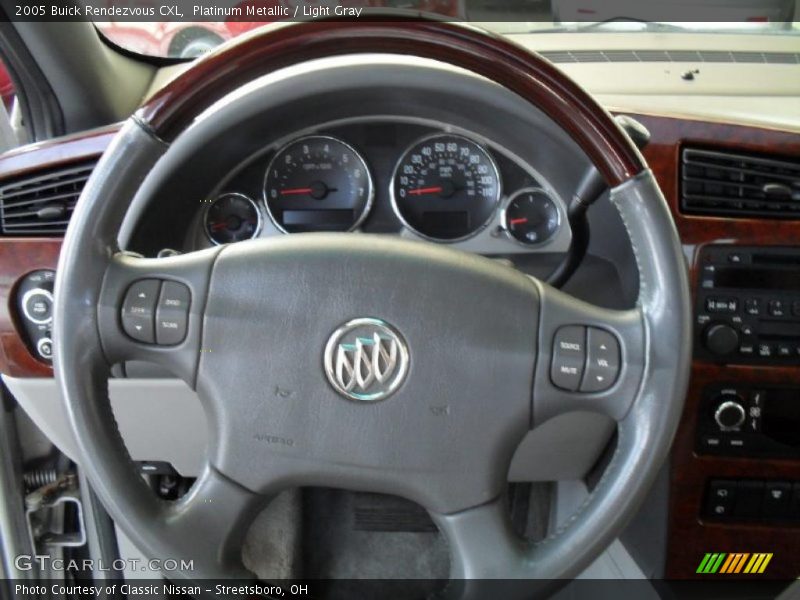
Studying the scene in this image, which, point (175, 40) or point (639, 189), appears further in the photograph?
point (175, 40)

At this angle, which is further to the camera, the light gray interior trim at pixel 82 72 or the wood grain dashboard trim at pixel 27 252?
the light gray interior trim at pixel 82 72

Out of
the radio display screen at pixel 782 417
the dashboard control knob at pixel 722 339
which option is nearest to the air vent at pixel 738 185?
the dashboard control knob at pixel 722 339

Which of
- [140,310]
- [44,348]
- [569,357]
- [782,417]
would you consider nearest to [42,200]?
[44,348]

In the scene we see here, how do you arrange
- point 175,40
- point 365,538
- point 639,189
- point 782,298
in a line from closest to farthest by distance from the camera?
point 639,189
point 782,298
point 365,538
point 175,40

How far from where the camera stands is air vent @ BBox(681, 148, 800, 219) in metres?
1.21

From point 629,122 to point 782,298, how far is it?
37 cm

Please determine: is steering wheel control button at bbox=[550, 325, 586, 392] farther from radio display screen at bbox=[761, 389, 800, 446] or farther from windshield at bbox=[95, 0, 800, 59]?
windshield at bbox=[95, 0, 800, 59]

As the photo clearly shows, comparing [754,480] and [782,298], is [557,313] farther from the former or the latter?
[754,480]

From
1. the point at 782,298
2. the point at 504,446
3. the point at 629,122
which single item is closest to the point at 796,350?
the point at 782,298

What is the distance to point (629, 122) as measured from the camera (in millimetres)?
1102

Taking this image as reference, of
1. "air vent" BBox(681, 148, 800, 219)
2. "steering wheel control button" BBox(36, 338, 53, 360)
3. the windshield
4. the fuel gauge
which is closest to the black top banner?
the windshield

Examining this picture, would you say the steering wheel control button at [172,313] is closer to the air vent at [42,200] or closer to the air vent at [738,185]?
the air vent at [42,200]

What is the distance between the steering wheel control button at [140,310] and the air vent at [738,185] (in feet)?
2.56

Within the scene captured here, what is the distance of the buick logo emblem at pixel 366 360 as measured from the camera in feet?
2.96
